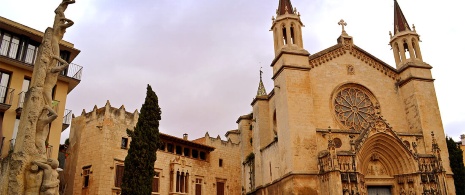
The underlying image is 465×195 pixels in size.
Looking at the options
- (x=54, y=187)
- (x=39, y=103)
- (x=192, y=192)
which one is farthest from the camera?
(x=192, y=192)

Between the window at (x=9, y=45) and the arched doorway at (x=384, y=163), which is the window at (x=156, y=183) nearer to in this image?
the window at (x=9, y=45)

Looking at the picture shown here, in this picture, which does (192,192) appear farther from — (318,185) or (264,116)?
(318,185)

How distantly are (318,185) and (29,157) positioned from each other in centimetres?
1576

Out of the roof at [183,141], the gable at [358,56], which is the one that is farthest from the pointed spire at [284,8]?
the roof at [183,141]

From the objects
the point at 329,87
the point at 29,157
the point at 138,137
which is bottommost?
the point at 29,157

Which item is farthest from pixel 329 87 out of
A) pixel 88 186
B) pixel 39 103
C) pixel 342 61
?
pixel 39 103

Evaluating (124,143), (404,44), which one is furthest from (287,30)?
(124,143)

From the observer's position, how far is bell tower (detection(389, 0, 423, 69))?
26.2 meters

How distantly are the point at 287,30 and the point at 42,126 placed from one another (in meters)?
18.5

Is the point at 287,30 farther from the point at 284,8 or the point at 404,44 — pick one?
the point at 404,44

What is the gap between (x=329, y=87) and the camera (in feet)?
80.4

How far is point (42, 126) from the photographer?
28.9 ft

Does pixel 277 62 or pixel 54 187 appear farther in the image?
pixel 277 62

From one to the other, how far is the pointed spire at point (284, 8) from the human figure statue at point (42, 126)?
63.4 ft
